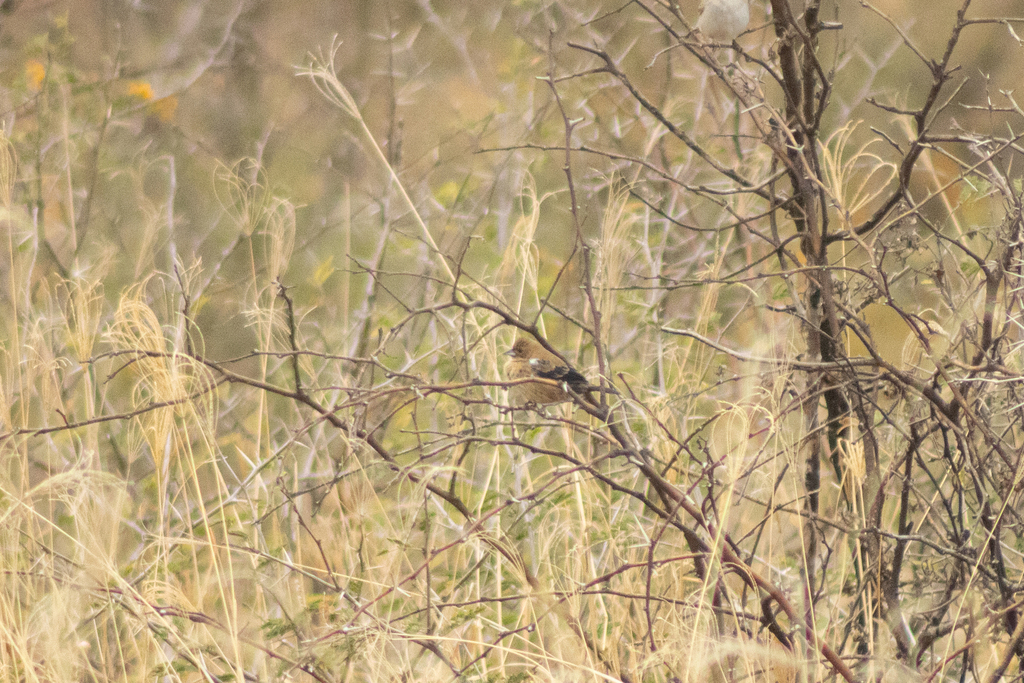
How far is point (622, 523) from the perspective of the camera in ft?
4.03

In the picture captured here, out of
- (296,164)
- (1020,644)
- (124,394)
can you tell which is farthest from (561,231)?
(1020,644)

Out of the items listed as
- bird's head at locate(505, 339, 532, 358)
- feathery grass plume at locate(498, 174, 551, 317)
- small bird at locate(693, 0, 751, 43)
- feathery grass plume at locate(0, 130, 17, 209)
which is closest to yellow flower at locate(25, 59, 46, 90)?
feathery grass plume at locate(0, 130, 17, 209)

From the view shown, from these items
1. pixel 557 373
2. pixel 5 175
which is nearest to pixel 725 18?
pixel 557 373

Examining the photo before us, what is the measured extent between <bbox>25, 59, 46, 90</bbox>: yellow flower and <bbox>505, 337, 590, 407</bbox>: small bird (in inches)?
89.3

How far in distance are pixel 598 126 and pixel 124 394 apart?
1.99 meters

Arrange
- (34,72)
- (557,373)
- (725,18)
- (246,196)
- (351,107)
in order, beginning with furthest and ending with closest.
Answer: (34,72)
(246,196)
(351,107)
(725,18)
(557,373)

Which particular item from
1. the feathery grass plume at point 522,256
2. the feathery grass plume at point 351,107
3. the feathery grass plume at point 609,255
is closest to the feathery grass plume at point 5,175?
the feathery grass plume at point 351,107

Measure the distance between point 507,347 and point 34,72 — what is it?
2383 mm

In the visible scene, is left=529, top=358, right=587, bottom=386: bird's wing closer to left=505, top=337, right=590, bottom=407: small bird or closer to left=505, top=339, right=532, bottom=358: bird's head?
left=505, top=337, right=590, bottom=407: small bird

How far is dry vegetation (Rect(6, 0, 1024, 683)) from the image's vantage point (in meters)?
1.06

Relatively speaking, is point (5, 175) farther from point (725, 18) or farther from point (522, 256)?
point (725, 18)

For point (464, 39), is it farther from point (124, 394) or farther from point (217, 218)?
point (124, 394)

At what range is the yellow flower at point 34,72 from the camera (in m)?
2.85

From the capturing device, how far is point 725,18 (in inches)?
48.3
